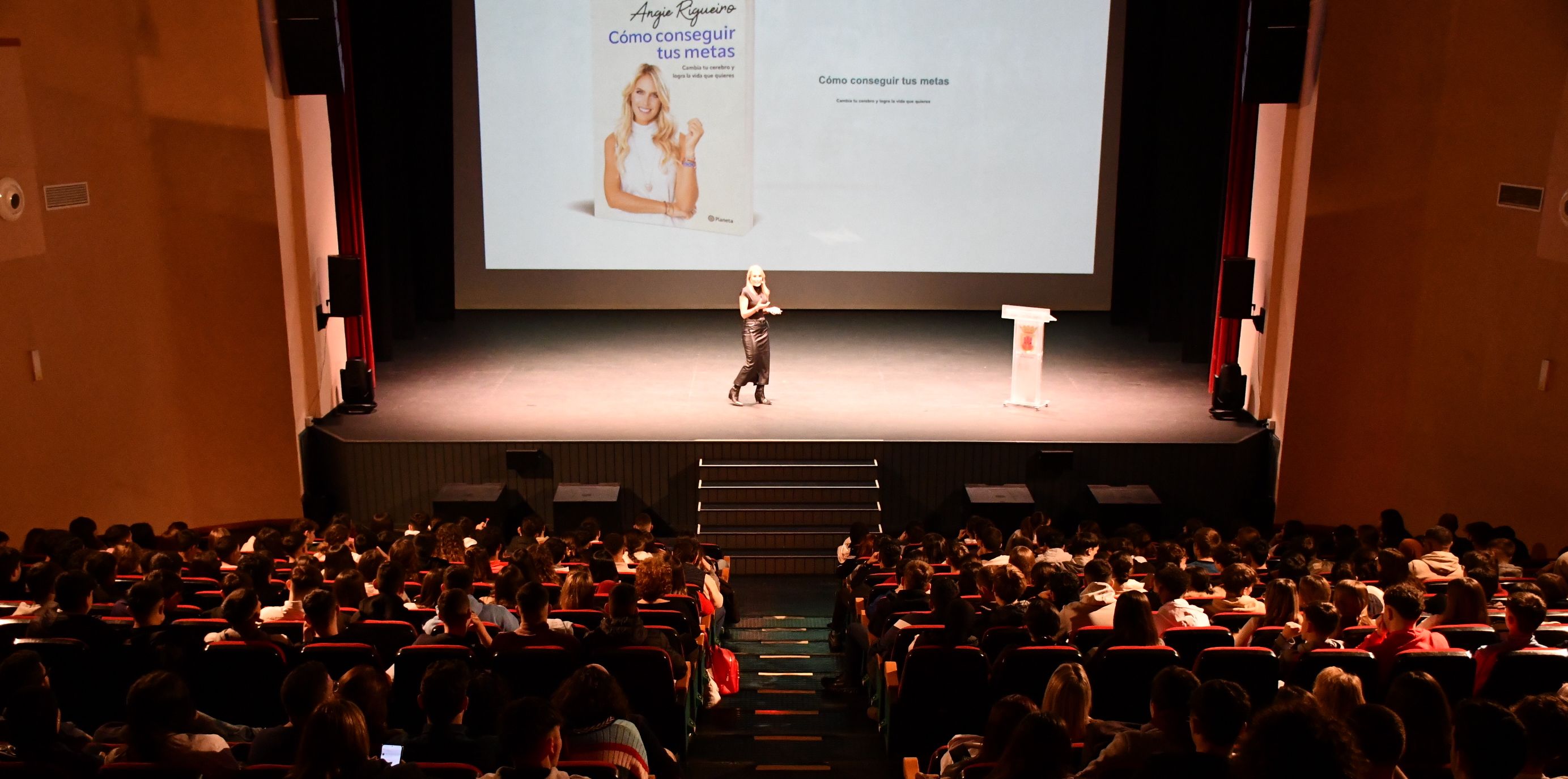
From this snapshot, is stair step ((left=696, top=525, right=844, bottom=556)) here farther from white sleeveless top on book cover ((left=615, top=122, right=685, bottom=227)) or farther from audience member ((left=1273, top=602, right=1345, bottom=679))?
audience member ((left=1273, top=602, right=1345, bottom=679))

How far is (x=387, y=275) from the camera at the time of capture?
12.2m

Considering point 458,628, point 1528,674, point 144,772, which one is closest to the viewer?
point 144,772

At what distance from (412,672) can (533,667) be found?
438mm

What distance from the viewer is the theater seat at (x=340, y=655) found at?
4.59 meters

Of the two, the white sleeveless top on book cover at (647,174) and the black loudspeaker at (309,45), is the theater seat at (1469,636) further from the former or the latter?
the white sleeveless top on book cover at (647,174)

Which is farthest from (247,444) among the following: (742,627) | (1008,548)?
(1008,548)

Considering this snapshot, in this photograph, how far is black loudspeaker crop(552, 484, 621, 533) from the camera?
361 inches

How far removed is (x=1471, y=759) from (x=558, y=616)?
3.42m

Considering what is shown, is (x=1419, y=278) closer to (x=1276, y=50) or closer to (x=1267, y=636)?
(x=1276, y=50)

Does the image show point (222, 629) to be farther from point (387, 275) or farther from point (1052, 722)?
point (387, 275)

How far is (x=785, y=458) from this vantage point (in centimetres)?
964

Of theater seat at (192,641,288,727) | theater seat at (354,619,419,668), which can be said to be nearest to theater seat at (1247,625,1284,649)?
theater seat at (354,619,419,668)

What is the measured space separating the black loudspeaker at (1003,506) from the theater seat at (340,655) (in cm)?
535

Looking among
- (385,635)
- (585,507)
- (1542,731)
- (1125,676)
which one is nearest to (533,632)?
(385,635)
